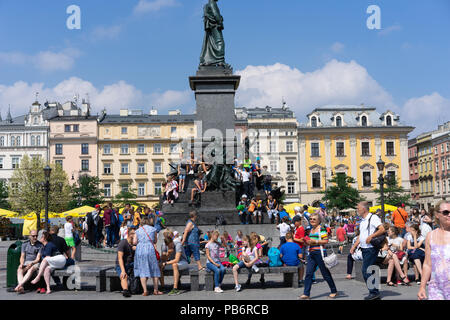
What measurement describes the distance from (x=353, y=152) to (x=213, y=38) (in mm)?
58260

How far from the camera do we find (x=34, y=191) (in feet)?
209

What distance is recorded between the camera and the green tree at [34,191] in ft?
206

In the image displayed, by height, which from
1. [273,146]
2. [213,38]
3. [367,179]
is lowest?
[367,179]

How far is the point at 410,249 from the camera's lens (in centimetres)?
1191

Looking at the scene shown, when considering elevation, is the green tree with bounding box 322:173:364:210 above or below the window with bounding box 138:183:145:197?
below

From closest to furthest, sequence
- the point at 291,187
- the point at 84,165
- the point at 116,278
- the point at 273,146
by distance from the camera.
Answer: the point at 116,278 → the point at 291,187 → the point at 273,146 → the point at 84,165

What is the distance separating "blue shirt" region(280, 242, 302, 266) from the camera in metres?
11.4

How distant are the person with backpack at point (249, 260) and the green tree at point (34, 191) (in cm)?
5368

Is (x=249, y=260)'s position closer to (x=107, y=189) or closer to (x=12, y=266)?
(x=12, y=266)

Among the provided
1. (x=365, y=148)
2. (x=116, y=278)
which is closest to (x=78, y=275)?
(x=116, y=278)

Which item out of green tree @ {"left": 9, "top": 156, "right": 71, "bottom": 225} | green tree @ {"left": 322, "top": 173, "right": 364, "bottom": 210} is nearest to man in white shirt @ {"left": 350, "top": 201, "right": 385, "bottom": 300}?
green tree @ {"left": 322, "top": 173, "right": 364, "bottom": 210}

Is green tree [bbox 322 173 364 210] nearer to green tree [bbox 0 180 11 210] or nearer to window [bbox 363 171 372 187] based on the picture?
window [bbox 363 171 372 187]

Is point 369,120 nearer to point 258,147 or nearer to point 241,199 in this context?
point 258,147
